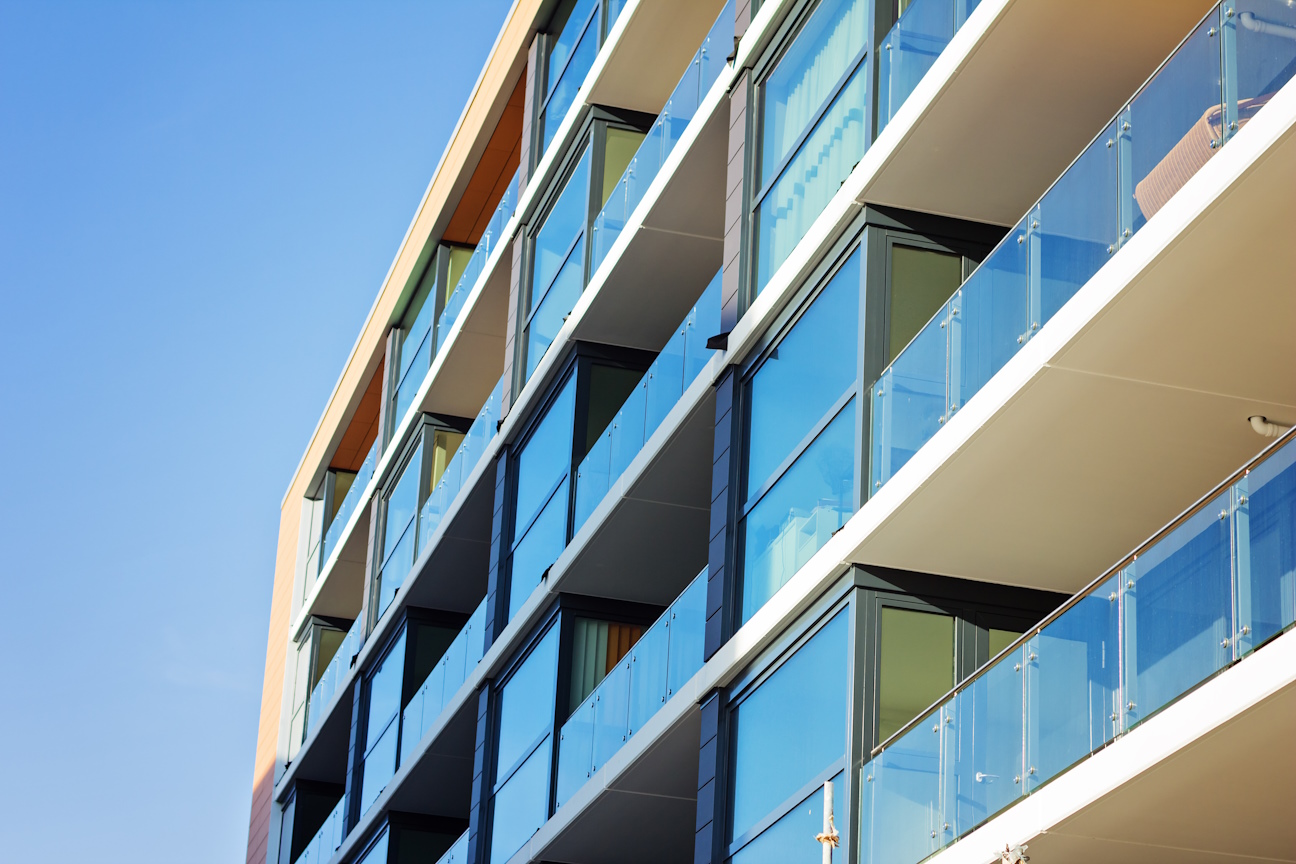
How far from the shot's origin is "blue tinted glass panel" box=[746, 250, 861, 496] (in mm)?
15086

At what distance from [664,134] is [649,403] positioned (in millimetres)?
3222

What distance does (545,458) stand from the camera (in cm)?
2266

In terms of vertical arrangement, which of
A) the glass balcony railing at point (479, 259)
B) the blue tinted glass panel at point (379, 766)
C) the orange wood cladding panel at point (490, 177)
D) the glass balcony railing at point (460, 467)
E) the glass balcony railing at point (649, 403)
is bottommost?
the blue tinted glass panel at point (379, 766)

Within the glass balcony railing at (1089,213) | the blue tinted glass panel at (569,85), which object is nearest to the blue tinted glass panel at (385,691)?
the blue tinted glass panel at (569,85)

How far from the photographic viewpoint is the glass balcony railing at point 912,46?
47.4 feet

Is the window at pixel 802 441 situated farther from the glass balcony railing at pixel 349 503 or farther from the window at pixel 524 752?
the glass balcony railing at pixel 349 503

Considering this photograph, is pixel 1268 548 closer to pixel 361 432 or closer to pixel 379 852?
pixel 379 852

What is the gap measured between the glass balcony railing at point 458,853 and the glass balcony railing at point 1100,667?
35.5 feet

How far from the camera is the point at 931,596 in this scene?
1442 cm

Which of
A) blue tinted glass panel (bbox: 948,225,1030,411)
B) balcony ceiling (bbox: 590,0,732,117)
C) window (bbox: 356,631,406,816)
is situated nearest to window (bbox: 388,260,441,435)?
window (bbox: 356,631,406,816)

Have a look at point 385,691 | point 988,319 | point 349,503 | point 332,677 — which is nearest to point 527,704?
point 385,691

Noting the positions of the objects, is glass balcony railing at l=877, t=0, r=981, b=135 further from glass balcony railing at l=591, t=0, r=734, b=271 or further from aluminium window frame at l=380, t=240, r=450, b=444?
aluminium window frame at l=380, t=240, r=450, b=444

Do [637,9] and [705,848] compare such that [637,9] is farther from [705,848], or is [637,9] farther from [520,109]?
[705,848]

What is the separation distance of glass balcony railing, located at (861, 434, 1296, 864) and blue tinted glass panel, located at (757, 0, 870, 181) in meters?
6.17
